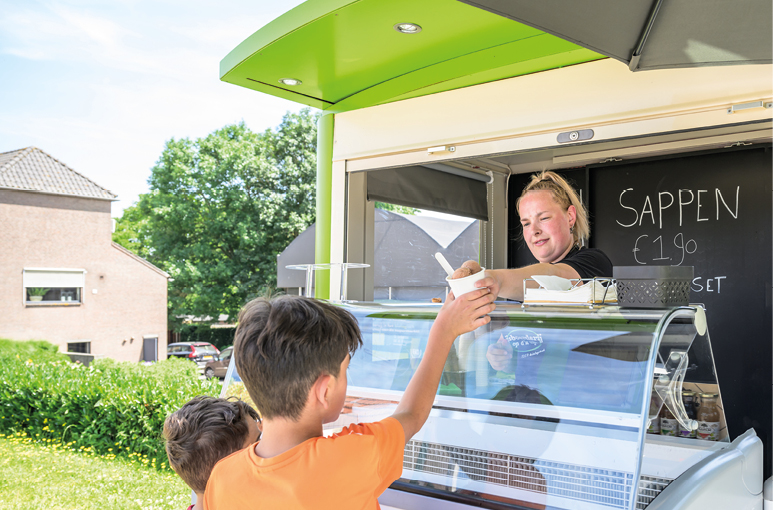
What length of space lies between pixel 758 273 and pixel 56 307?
26.8m

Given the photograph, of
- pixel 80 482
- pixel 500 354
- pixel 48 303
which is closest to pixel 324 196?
pixel 500 354

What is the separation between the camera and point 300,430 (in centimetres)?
118

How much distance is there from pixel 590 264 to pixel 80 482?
222 inches

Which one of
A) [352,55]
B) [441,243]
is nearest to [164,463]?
[441,243]

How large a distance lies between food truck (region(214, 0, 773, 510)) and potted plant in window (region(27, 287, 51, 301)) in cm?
2479

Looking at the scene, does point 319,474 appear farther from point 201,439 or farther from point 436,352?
point 201,439

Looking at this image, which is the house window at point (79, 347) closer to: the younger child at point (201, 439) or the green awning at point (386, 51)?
the green awning at point (386, 51)

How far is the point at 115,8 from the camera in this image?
34.3 metres

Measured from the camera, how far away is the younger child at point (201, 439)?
1.64m

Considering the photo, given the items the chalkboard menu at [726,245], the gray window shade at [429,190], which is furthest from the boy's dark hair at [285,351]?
the chalkboard menu at [726,245]

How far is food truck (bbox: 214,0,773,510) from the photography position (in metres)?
1.43

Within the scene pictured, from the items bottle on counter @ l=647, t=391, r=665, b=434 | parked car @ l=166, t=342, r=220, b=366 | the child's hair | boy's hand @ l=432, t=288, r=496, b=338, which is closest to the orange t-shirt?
boy's hand @ l=432, t=288, r=496, b=338

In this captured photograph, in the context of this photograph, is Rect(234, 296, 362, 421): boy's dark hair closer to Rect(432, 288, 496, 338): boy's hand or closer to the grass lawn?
Rect(432, 288, 496, 338): boy's hand

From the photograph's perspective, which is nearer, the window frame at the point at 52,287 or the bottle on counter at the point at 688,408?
the bottle on counter at the point at 688,408
